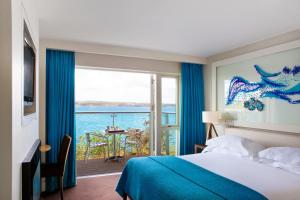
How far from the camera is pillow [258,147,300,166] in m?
2.53

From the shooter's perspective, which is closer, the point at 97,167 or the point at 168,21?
the point at 168,21

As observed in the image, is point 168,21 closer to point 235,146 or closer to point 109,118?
point 235,146

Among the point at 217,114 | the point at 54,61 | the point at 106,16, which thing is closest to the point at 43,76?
the point at 54,61

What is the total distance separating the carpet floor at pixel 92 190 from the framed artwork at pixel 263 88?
2498mm

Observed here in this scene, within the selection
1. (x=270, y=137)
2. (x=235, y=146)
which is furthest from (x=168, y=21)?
(x=270, y=137)

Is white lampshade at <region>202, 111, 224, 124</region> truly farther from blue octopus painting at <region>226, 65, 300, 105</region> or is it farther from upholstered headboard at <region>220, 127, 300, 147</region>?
blue octopus painting at <region>226, 65, 300, 105</region>

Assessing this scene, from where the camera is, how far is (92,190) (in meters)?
3.54

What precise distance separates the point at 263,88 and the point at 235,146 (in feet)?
3.41

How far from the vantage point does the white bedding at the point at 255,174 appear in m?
1.98

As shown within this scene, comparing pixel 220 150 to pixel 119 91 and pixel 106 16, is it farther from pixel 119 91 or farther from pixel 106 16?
pixel 119 91

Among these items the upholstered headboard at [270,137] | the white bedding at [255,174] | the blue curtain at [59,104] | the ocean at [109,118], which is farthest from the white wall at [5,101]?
the ocean at [109,118]

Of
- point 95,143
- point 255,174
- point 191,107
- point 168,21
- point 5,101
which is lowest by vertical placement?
point 95,143

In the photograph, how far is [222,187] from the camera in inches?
78.7

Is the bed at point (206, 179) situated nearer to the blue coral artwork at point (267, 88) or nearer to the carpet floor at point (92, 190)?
the carpet floor at point (92, 190)
